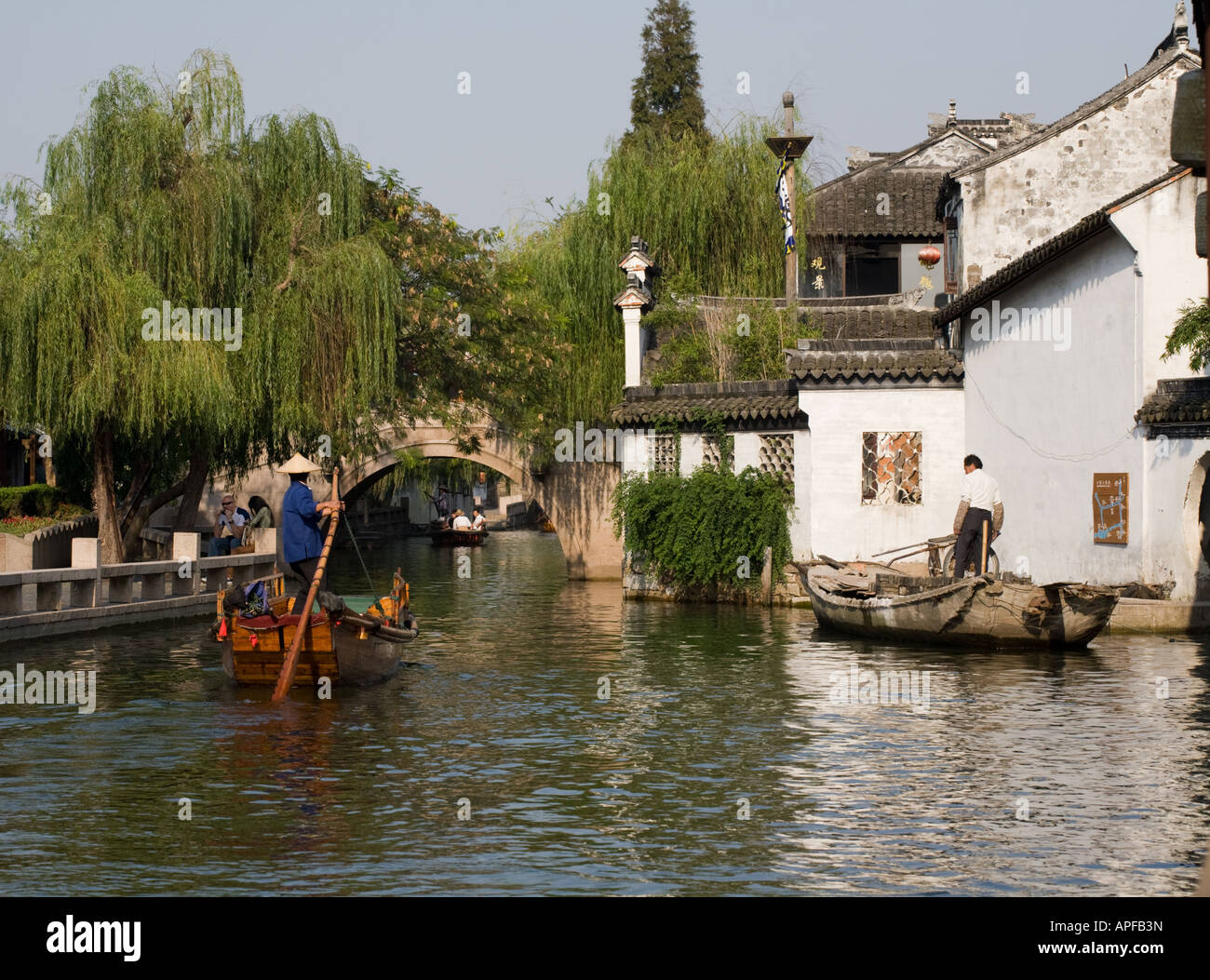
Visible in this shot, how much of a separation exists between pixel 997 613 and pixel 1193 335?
3505 millimetres

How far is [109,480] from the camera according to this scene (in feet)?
74.8

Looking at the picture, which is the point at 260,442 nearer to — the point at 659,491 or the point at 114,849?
→ the point at 659,491

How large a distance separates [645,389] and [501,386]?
197 inches

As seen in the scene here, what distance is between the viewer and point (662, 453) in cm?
2539

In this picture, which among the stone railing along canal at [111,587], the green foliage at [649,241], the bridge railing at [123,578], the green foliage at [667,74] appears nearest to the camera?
the stone railing along canal at [111,587]

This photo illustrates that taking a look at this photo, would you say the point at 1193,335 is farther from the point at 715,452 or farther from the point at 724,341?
the point at 724,341

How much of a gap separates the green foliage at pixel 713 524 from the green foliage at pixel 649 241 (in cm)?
672

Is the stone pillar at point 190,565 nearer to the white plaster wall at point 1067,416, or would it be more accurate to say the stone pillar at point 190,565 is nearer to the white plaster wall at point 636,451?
the white plaster wall at point 636,451

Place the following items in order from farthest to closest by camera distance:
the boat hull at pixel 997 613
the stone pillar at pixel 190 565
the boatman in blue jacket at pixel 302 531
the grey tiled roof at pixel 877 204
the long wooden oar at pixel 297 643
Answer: the grey tiled roof at pixel 877 204
the stone pillar at pixel 190 565
the boat hull at pixel 997 613
the boatman in blue jacket at pixel 302 531
the long wooden oar at pixel 297 643

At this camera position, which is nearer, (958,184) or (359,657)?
(359,657)

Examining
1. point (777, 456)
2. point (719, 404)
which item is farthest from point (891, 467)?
point (719, 404)

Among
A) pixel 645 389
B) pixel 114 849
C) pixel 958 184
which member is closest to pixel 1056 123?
pixel 958 184

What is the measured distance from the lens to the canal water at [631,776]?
8180mm

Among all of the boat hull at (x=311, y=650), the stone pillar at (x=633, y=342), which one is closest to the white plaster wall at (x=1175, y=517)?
the boat hull at (x=311, y=650)
